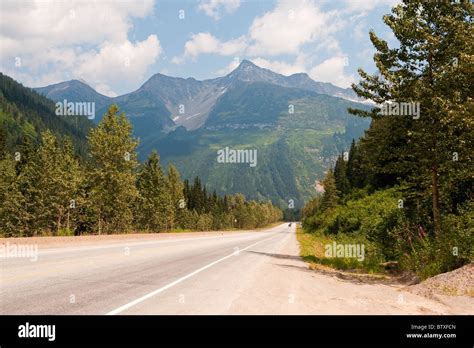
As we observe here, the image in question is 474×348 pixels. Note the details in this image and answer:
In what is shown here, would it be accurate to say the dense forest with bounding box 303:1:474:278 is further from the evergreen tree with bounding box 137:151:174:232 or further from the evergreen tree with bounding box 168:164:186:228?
the evergreen tree with bounding box 168:164:186:228

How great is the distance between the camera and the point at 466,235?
512 inches

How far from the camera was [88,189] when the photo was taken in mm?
55094

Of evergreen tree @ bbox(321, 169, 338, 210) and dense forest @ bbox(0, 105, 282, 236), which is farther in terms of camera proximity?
evergreen tree @ bbox(321, 169, 338, 210)

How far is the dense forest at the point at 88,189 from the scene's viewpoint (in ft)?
150

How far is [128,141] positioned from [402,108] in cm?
3622

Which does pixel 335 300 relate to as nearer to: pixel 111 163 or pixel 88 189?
pixel 111 163

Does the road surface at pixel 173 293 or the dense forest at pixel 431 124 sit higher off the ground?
the dense forest at pixel 431 124

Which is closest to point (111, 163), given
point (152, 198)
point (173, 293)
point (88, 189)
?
point (88, 189)

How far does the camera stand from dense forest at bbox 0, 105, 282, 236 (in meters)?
45.7
